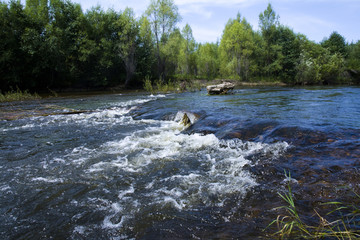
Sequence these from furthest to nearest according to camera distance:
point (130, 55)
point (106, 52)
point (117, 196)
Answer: point (130, 55) → point (106, 52) → point (117, 196)

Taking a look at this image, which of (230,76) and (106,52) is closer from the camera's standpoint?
(106,52)

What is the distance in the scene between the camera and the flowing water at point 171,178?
276 centimetres

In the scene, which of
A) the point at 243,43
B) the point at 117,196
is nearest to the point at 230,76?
the point at 243,43

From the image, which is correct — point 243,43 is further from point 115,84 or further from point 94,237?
point 94,237

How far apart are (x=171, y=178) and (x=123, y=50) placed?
34512 millimetres

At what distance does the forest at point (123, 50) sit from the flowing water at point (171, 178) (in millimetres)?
24557

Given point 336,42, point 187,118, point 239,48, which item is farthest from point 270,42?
point 187,118

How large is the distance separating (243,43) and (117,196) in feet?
153

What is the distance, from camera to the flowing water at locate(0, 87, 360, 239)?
9.07 ft

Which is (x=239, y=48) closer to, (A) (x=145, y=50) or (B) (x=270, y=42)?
(B) (x=270, y=42)

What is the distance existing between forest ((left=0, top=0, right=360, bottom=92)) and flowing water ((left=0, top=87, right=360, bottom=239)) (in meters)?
24.6

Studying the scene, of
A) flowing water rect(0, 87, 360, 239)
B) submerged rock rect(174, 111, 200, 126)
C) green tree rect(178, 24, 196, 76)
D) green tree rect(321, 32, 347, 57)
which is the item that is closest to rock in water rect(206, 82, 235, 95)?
submerged rock rect(174, 111, 200, 126)

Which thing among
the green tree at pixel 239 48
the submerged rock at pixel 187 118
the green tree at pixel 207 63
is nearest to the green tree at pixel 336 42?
the green tree at pixel 239 48

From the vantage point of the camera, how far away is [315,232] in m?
2.32
